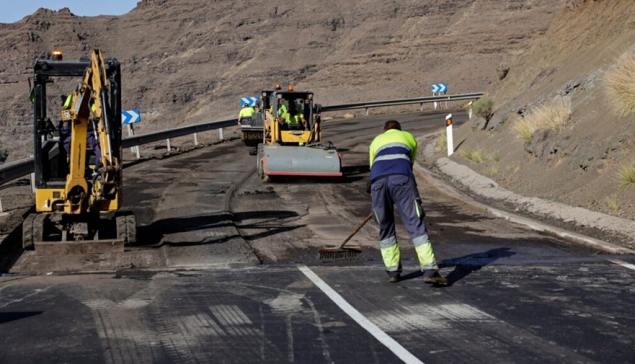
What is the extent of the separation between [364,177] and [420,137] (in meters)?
11.3

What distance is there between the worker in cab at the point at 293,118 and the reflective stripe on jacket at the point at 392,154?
14.1m

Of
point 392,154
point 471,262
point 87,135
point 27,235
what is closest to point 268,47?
point 87,135

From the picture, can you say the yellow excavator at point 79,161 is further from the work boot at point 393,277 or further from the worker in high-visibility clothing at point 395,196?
the work boot at point 393,277

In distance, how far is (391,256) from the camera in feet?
32.5

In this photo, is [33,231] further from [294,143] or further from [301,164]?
[294,143]

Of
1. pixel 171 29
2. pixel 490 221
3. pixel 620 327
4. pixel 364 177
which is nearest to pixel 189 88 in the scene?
pixel 171 29

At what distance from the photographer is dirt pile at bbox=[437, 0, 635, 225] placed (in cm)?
1575

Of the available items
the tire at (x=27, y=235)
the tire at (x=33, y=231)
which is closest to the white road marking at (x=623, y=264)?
the tire at (x=33, y=231)

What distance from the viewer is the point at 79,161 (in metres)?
12.4

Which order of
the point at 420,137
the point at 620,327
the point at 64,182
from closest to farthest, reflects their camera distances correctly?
the point at 620,327 → the point at 64,182 → the point at 420,137

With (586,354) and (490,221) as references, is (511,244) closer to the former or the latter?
(490,221)

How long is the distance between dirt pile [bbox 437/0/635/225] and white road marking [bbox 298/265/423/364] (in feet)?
19.8

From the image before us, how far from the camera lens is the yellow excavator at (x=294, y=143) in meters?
21.0

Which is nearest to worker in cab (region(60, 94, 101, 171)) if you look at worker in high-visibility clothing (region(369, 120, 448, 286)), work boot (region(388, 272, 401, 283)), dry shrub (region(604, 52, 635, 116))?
worker in high-visibility clothing (region(369, 120, 448, 286))
